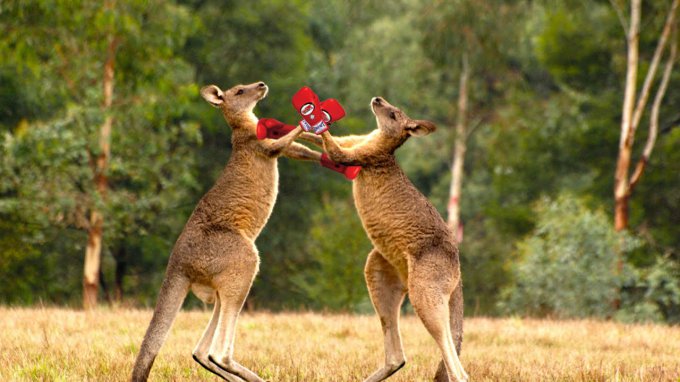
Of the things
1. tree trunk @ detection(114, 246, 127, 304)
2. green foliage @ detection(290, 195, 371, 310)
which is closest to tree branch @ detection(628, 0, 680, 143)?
green foliage @ detection(290, 195, 371, 310)

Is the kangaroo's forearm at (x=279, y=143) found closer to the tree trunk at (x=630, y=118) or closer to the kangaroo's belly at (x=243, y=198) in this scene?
the kangaroo's belly at (x=243, y=198)

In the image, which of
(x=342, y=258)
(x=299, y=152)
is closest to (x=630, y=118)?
(x=342, y=258)

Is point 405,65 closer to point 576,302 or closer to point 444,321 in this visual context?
point 576,302

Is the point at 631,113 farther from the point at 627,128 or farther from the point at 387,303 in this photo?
the point at 387,303

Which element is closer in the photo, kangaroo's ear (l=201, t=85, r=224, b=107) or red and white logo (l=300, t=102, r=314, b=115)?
red and white logo (l=300, t=102, r=314, b=115)

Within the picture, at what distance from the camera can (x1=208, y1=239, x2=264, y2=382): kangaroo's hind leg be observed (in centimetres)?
671

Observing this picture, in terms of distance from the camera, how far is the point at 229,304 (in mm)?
6730

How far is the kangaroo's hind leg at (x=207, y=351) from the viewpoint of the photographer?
6773mm

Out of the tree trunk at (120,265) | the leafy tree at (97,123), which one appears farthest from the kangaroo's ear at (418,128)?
the tree trunk at (120,265)

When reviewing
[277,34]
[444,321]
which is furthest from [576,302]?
A: [444,321]

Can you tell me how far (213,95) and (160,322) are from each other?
6.35 feet

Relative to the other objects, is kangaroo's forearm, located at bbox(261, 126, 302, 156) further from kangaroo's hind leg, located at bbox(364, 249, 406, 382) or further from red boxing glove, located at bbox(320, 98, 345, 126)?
kangaroo's hind leg, located at bbox(364, 249, 406, 382)

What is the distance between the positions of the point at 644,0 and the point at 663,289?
769 centimetres

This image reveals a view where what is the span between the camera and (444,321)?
652cm
